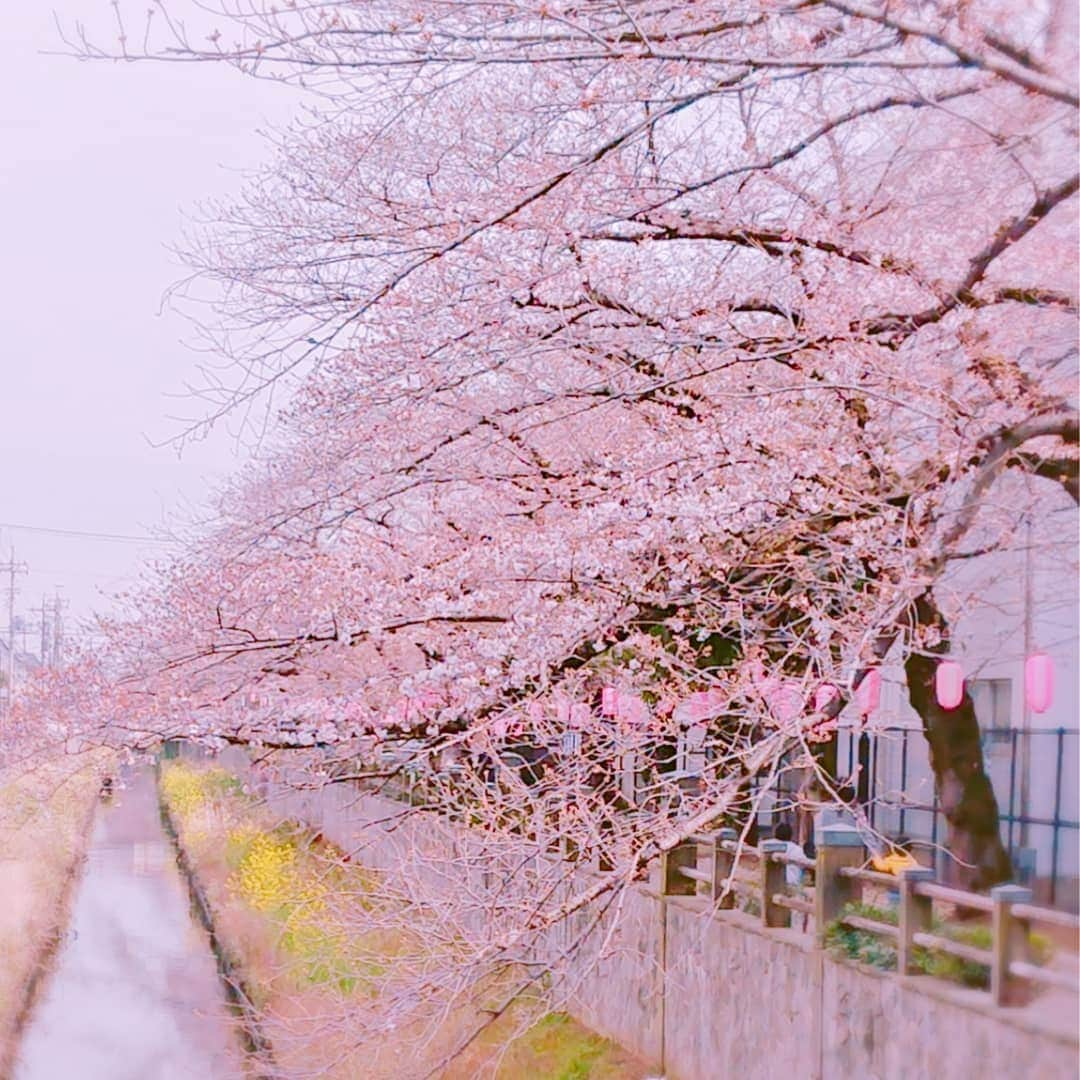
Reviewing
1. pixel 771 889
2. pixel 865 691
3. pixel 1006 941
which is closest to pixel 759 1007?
pixel 771 889

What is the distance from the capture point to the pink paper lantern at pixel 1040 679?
341 inches

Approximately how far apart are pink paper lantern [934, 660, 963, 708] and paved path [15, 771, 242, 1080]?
5.60 m

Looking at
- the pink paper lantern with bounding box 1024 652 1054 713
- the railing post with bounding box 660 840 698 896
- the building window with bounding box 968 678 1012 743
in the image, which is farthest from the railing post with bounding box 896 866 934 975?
the building window with bounding box 968 678 1012 743

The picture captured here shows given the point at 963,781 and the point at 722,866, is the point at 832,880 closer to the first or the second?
the point at 963,781

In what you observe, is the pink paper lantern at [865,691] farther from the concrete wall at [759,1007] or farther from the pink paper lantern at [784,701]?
the concrete wall at [759,1007]

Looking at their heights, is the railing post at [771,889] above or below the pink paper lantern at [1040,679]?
below

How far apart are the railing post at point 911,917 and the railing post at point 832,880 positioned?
0.89 meters

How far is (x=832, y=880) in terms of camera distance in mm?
8055

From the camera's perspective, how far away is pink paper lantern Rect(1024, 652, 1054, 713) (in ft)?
28.5

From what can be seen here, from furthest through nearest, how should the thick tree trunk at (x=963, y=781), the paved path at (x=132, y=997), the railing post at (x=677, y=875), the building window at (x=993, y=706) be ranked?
the paved path at (x=132, y=997)
the building window at (x=993, y=706)
the railing post at (x=677, y=875)
the thick tree trunk at (x=963, y=781)

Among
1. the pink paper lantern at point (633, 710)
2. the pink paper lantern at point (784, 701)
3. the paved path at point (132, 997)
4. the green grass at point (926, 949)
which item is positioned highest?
the pink paper lantern at point (784, 701)

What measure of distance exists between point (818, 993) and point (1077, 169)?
165 inches

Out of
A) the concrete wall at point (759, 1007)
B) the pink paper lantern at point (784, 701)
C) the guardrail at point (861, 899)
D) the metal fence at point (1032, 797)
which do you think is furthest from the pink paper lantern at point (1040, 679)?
the pink paper lantern at point (784, 701)

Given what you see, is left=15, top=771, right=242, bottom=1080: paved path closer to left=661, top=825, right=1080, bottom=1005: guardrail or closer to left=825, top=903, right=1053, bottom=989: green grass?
left=661, top=825, right=1080, bottom=1005: guardrail
